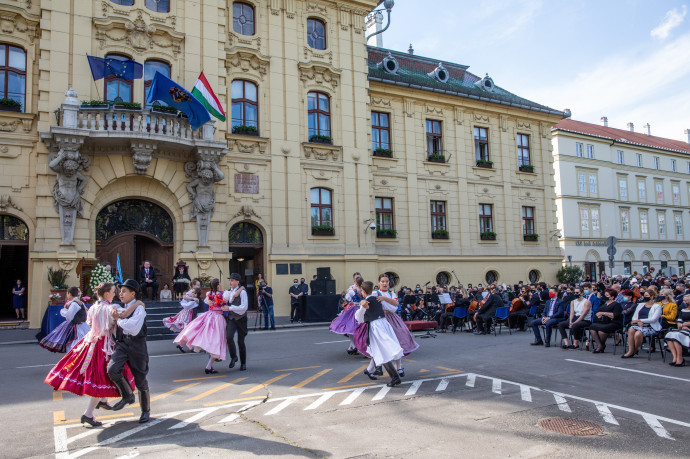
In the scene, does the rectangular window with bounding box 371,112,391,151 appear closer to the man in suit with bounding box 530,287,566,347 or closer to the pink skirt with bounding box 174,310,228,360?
the man in suit with bounding box 530,287,566,347

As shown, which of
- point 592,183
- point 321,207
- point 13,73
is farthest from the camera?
point 592,183

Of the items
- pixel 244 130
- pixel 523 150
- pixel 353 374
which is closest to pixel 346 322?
pixel 353 374

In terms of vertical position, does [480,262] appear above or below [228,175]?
below

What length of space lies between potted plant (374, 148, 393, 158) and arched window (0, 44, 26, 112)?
16.0m

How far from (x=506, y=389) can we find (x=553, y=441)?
279cm

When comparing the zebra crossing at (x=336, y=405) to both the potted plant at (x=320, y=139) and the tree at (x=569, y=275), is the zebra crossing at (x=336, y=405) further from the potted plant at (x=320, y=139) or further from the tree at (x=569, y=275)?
the tree at (x=569, y=275)

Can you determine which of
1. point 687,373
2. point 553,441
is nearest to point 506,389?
point 553,441

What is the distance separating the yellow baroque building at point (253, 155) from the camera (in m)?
19.7

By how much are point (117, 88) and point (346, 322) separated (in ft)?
48.2

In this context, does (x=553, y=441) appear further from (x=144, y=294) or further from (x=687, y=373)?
(x=144, y=294)

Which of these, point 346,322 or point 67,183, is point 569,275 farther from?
point 67,183

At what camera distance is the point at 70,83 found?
20266mm

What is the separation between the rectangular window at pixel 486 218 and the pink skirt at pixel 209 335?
23359 mm

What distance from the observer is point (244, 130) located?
929 inches
